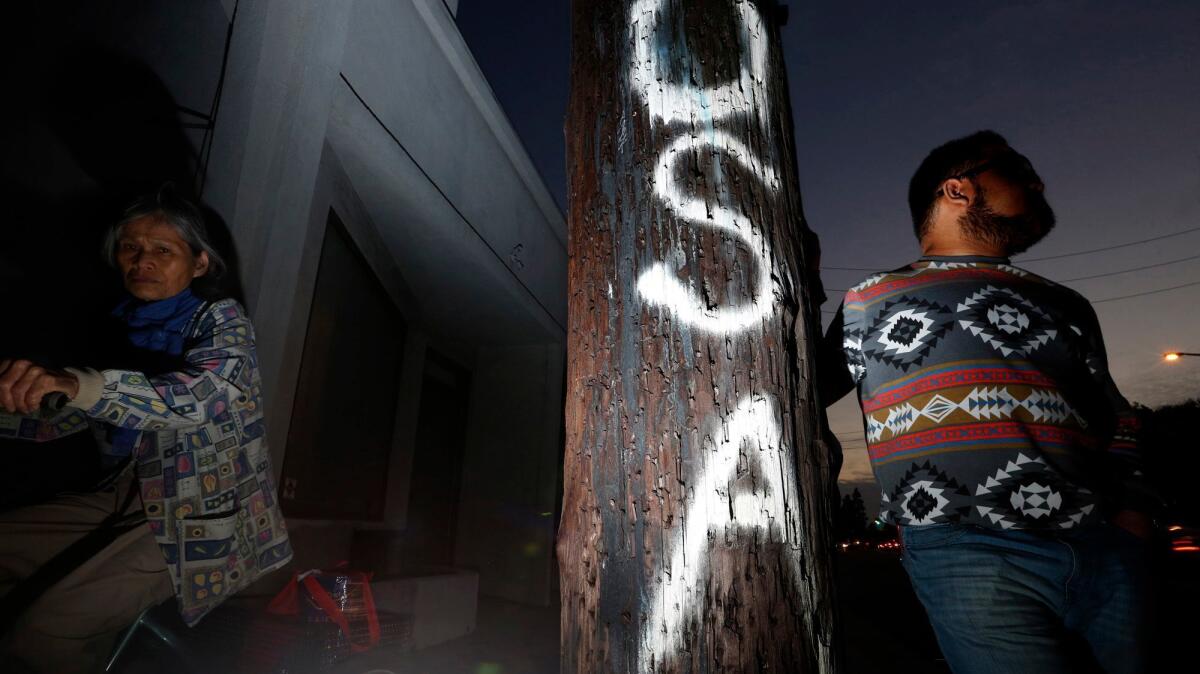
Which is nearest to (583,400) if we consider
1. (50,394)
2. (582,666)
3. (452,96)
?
(582,666)

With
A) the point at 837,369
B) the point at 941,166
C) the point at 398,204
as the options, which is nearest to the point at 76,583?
the point at 837,369

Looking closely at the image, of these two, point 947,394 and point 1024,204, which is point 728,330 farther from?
point 1024,204

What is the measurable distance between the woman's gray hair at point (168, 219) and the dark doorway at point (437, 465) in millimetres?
5073

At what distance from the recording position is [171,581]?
65.0 inches

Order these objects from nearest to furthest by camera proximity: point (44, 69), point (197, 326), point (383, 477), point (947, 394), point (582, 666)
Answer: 1. point (582, 666)
2. point (947, 394)
3. point (197, 326)
4. point (44, 69)
5. point (383, 477)

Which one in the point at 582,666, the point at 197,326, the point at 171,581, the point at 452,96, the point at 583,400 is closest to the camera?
the point at 582,666

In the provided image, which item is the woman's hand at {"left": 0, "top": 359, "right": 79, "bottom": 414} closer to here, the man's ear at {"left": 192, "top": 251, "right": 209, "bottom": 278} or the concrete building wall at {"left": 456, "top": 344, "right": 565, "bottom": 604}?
the man's ear at {"left": 192, "top": 251, "right": 209, "bottom": 278}

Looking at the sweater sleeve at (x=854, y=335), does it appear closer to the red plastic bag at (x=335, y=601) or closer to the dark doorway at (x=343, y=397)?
the red plastic bag at (x=335, y=601)

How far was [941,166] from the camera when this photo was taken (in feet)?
5.90

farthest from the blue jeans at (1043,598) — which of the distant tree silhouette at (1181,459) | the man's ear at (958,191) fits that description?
the distant tree silhouette at (1181,459)

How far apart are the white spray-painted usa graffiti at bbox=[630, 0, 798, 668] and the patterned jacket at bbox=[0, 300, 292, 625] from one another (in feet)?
4.16

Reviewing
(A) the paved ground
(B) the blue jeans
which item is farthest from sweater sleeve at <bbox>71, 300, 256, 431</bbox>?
(B) the blue jeans

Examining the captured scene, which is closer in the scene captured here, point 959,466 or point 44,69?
point 959,466

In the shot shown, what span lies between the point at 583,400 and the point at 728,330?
13.6 inches
